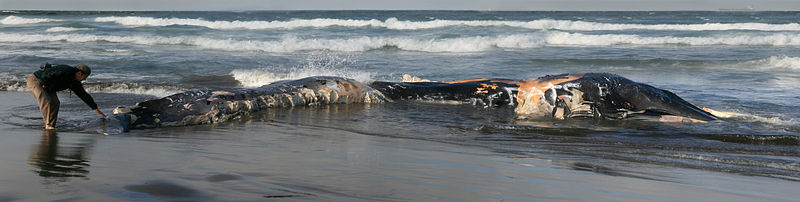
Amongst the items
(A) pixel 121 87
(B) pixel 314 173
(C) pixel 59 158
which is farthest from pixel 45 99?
(A) pixel 121 87

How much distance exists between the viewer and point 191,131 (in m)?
6.80

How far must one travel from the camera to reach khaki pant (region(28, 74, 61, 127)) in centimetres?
662

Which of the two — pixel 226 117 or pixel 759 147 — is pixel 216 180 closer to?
pixel 226 117

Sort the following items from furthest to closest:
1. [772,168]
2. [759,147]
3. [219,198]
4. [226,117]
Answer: [226,117] < [759,147] < [772,168] < [219,198]

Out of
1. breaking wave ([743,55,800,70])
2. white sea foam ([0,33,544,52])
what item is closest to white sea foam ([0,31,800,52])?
white sea foam ([0,33,544,52])

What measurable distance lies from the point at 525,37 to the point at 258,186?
2463 cm

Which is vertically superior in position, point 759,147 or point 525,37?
point 525,37

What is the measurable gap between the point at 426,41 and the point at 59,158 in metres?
21.4

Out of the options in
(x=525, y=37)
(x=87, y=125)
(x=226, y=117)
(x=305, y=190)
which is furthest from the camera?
(x=525, y=37)

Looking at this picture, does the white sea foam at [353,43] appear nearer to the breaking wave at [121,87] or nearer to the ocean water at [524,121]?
the ocean water at [524,121]

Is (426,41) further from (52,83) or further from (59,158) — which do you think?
(59,158)

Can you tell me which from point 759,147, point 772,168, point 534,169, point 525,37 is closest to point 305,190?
point 534,169

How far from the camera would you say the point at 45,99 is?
6617 mm

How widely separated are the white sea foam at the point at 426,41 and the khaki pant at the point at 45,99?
1717cm
